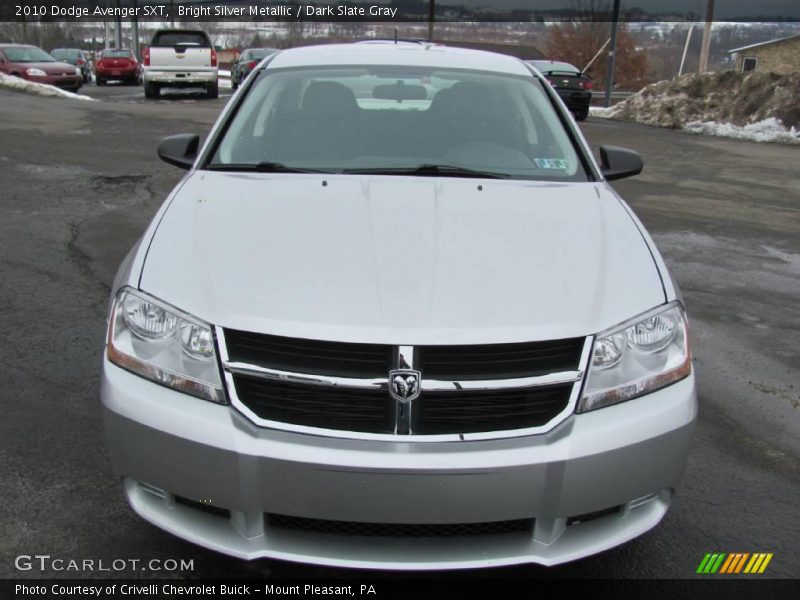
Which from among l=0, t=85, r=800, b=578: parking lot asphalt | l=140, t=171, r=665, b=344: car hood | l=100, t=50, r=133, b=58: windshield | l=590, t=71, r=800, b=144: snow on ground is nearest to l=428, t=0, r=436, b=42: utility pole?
l=100, t=50, r=133, b=58: windshield

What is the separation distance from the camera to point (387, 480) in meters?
1.96

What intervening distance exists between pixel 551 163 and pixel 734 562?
177 centimetres

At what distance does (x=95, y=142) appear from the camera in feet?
36.1

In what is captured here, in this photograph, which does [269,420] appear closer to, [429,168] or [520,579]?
[520,579]

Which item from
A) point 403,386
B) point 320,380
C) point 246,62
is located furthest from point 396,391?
point 246,62

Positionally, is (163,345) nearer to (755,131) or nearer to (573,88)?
(755,131)

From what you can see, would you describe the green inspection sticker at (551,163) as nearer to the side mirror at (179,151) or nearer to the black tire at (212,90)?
the side mirror at (179,151)

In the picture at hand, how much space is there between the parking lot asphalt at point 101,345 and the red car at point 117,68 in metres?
21.1

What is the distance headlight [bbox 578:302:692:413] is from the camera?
216 centimetres

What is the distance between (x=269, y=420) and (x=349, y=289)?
435 mm

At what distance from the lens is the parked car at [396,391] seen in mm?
2002

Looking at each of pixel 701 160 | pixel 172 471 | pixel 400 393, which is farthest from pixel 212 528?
pixel 701 160

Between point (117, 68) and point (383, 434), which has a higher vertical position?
point (383, 434)

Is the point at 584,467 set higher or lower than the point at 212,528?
higher
